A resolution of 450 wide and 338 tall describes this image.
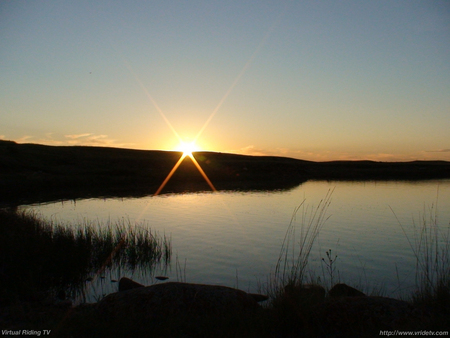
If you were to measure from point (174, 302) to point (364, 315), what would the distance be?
3259 millimetres

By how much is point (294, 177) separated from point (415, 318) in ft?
211

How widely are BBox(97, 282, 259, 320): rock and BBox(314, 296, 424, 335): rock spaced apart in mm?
1419

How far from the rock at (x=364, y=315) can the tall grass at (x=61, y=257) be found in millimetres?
6042

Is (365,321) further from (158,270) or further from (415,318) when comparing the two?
(158,270)

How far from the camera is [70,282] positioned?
10.4 m

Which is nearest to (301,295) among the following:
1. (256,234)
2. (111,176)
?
(256,234)

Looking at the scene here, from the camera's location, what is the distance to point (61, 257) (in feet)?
35.7

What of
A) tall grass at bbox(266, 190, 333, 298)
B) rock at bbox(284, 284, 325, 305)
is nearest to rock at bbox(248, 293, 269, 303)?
tall grass at bbox(266, 190, 333, 298)

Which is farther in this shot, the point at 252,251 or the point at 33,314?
the point at 252,251

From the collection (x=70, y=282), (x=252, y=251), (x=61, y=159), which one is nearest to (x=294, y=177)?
(x=61, y=159)

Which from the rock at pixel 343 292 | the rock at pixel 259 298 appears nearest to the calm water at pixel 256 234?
the rock at pixel 259 298

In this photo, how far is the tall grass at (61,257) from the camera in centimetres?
916

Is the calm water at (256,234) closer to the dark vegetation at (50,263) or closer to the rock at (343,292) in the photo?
the dark vegetation at (50,263)

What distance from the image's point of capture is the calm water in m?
11.4
